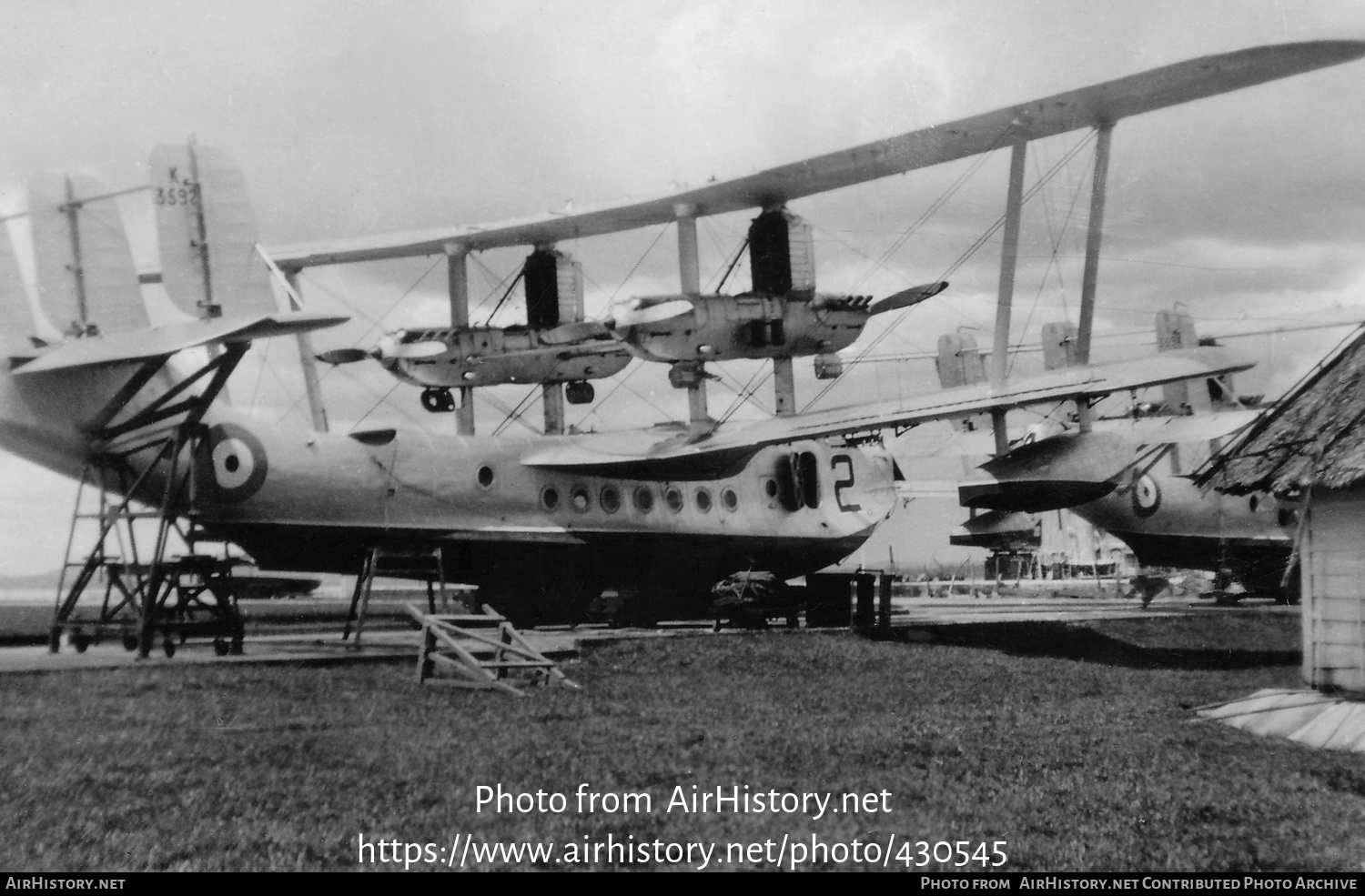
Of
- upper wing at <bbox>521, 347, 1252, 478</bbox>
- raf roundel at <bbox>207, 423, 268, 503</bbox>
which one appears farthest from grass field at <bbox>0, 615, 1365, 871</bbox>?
upper wing at <bbox>521, 347, 1252, 478</bbox>

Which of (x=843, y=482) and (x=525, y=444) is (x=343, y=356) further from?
(x=843, y=482)

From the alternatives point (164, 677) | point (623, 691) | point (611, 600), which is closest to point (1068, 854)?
point (623, 691)

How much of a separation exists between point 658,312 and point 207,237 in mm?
9351

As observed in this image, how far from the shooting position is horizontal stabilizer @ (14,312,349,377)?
45.5ft

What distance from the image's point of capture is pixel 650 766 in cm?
844

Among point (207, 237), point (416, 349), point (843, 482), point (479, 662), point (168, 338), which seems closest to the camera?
point (479, 662)

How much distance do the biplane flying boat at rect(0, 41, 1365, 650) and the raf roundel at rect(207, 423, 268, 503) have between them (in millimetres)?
30

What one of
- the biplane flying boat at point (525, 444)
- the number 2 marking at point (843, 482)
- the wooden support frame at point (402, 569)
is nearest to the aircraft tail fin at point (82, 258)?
the biplane flying boat at point (525, 444)

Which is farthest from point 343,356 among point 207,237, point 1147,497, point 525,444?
point 1147,497

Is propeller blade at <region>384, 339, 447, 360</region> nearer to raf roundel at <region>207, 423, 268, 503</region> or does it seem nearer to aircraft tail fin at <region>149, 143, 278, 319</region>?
raf roundel at <region>207, 423, 268, 503</region>

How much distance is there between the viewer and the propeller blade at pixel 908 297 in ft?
78.7

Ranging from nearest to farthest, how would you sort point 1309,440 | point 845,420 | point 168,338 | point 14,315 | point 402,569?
1. point 1309,440
2. point 168,338
3. point 14,315
4. point 402,569
5. point 845,420

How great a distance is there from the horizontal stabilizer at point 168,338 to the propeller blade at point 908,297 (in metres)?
14.1

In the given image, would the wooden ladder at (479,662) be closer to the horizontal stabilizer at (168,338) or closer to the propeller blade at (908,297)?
the horizontal stabilizer at (168,338)
